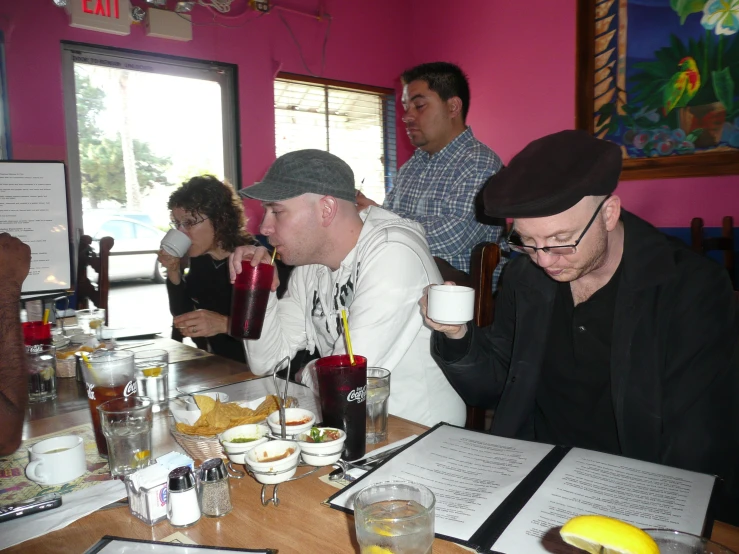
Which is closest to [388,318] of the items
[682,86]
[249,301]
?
[249,301]

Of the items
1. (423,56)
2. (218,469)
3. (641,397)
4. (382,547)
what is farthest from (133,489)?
(423,56)

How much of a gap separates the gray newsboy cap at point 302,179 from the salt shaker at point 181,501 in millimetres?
908

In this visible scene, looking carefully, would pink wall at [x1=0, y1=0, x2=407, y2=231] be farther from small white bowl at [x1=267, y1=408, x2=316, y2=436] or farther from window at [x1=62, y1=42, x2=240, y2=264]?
small white bowl at [x1=267, y1=408, x2=316, y2=436]

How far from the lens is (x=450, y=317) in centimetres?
121

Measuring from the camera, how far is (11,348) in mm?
1129

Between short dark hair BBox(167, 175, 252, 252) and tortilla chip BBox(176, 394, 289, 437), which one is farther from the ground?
short dark hair BBox(167, 175, 252, 252)

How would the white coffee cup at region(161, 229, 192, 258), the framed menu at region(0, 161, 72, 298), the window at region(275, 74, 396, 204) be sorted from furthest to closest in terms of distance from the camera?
the window at region(275, 74, 396, 204) → the framed menu at region(0, 161, 72, 298) → the white coffee cup at region(161, 229, 192, 258)

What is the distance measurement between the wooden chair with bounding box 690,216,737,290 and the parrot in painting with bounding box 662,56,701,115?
767 millimetres

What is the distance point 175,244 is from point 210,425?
151 centimetres


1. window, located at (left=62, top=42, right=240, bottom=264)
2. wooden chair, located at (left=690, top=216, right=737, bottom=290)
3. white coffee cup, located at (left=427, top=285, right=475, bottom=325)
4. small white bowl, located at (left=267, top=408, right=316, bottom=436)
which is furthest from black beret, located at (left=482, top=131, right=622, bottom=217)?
window, located at (left=62, top=42, right=240, bottom=264)

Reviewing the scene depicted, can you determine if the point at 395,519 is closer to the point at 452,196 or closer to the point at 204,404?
the point at 204,404

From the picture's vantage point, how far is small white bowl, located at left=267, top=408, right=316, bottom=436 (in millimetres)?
1024

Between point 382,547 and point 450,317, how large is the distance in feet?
2.01

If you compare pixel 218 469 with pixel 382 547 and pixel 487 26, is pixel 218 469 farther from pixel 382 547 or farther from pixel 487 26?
pixel 487 26
